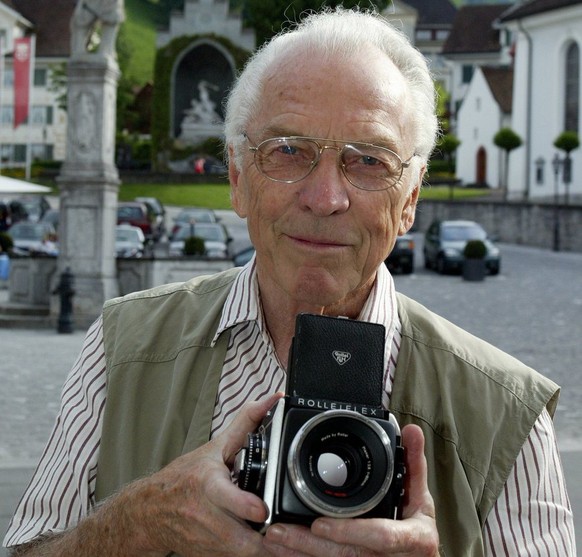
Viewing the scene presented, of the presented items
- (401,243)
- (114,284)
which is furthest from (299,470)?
(401,243)

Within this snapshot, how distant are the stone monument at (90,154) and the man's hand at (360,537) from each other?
1712cm

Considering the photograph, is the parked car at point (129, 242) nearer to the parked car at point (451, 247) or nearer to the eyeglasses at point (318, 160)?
the parked car at point (451, 247)

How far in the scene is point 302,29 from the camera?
240 centimetres

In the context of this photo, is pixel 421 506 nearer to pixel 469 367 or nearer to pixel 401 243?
pixel 469 367

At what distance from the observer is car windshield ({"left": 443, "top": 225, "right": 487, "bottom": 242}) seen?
3453cm

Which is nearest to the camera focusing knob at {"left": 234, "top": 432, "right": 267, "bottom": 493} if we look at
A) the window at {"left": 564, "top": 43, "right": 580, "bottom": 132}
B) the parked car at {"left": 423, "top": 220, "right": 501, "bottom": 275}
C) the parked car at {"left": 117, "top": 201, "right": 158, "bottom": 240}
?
the parked car at {"left": 423, "top": 220, "right": 501, "bottom": 275}

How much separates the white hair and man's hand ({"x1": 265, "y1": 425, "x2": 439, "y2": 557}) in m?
0.80

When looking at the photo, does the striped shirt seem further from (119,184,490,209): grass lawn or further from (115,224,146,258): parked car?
(119,184,490,209): grass lawn

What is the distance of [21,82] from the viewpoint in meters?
31.3

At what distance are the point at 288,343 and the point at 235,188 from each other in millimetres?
353

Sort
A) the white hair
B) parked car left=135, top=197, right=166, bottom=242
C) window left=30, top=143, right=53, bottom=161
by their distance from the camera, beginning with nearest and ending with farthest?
the white hair
parked car left=135, top=197, right=166, bottom=242
window left=30, top=143, right=53, bottom=161

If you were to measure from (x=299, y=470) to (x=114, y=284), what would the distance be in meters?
18.3

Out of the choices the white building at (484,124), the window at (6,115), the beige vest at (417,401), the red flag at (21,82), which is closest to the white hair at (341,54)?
the beige vest at (417,401)

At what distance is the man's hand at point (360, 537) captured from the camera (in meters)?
1.77
